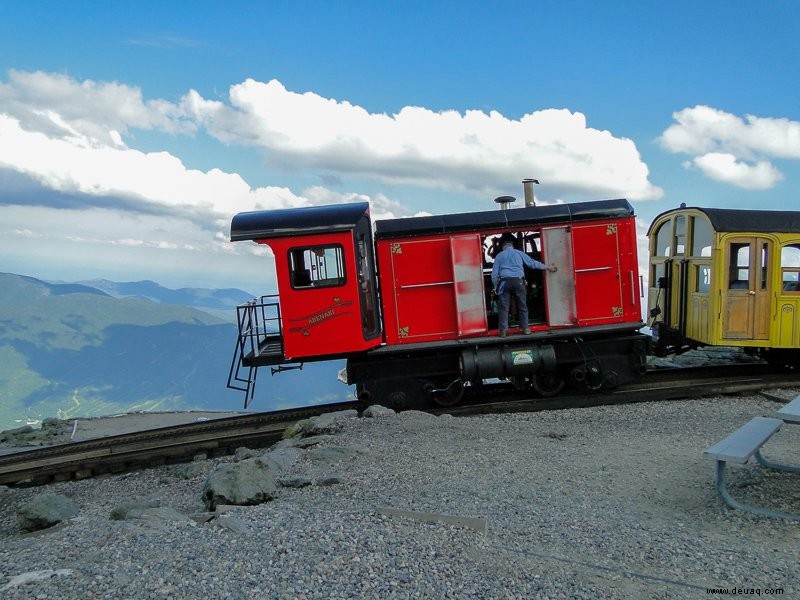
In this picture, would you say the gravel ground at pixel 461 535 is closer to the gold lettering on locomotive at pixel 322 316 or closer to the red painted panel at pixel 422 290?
the gold lettering on locomotive at pixel 322 316

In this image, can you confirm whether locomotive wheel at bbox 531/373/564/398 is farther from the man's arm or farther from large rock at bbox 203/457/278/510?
large rock at bbox 203/457/278/510

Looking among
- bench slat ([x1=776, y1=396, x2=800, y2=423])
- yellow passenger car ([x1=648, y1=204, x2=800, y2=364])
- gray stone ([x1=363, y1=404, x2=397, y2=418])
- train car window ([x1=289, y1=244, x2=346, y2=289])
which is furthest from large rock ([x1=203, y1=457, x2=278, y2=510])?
yellow passenger car ([x1=648, y1=204, x2=800, y2=364])

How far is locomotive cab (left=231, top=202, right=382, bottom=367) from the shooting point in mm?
9539

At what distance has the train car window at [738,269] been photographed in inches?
417

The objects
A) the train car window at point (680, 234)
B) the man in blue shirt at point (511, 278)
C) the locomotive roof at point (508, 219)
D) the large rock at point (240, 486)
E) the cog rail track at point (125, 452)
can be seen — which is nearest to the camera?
the large rock at point (240, 486)

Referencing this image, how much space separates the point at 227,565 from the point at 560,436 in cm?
511


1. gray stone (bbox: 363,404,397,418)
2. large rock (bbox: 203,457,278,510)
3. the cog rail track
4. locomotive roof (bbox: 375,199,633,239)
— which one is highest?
locomotive roof (bbox: 375,199,633,239)

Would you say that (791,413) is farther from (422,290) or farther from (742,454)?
(422,290)

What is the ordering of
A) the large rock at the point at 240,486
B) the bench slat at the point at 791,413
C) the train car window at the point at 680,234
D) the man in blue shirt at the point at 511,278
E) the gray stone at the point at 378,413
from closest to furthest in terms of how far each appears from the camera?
1. the bench slat at the point at 791,413
2. the large rock at the point at 240,486
3. the gray stone at the point at 378,413
4. the man in blue shirt at the point at 511,278
5. the train car window at the point at 680,234

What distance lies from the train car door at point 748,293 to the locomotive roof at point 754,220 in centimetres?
22

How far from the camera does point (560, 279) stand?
1035cm

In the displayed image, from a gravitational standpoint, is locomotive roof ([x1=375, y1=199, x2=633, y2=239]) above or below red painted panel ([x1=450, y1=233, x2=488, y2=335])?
above

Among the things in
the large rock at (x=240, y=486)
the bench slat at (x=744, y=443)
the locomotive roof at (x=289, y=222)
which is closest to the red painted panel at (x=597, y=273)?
the locomotive roof at (x=289, y=222)

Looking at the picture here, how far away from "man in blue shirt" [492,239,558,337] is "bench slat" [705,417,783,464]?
4.54m
